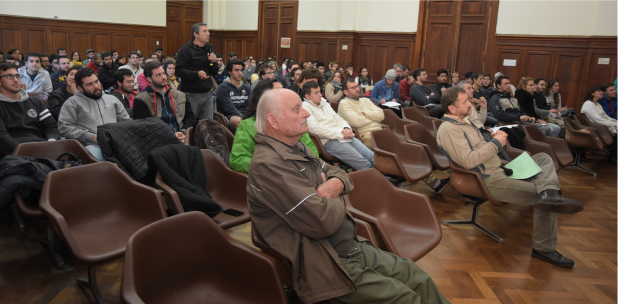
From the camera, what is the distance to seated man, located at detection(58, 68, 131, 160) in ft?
10.9

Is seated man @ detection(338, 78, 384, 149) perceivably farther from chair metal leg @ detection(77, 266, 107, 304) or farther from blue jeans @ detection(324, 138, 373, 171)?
chair metal leg @ detection(77, 266, 107, 304)

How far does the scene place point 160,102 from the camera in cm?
374

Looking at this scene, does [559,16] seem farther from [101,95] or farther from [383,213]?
[101,95]

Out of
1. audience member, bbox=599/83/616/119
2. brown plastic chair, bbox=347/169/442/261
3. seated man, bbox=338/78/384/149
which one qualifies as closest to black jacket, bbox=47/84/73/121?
seated man, bbox=338/78/384/149

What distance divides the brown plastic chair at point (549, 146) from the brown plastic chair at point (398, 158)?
1769 mm

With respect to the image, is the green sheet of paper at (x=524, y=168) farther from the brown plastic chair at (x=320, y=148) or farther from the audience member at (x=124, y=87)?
the audience member at (x=124, y=87)

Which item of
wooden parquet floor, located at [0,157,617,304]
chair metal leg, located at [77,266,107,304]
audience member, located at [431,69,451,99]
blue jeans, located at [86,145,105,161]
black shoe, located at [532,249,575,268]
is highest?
audience member, located at [431,69,451,99]

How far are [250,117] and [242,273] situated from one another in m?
1.54

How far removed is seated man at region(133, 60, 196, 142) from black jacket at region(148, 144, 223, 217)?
3.45 ft

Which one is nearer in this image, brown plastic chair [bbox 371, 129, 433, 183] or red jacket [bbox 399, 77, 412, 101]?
brown plastic chair [bbox 371, 129, 433, 183]

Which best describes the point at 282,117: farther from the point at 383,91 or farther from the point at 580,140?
the point at 383,91

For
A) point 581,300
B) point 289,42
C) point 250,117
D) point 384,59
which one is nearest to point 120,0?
point 289,42

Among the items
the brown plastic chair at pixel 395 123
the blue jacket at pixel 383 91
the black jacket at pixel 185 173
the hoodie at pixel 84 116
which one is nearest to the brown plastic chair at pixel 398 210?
the black jacket at pixel 185 173

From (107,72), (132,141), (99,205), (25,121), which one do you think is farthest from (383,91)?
(99,205)
